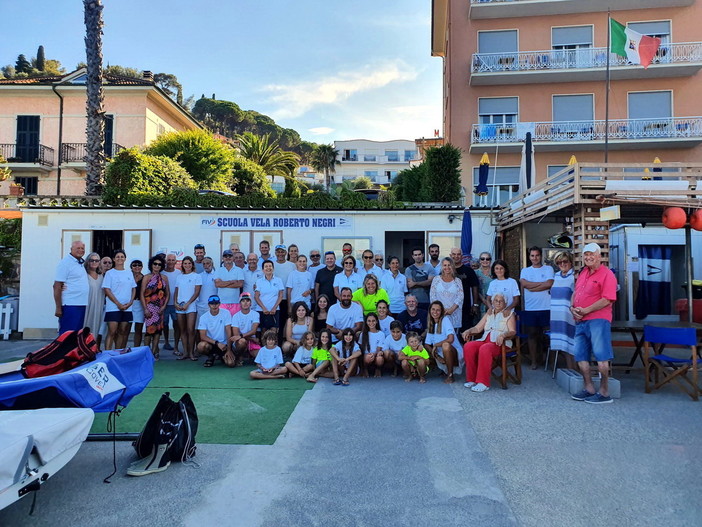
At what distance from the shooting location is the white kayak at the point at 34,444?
2.58 meters

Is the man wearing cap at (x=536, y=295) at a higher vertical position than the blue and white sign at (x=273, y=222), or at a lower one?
lower

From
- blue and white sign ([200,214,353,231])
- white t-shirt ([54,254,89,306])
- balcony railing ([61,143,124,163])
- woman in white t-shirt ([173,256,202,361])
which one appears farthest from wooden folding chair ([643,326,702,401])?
balcony railing ([61,143,124,163])

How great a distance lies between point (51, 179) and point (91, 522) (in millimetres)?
30129

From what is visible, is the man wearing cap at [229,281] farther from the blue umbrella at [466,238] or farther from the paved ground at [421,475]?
the blue umbrella at [466,238]

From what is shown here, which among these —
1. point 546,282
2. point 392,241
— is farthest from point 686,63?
point 546,282

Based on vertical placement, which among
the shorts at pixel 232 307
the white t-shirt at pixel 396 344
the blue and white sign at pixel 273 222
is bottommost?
the white t-shirt at pixel 396 344

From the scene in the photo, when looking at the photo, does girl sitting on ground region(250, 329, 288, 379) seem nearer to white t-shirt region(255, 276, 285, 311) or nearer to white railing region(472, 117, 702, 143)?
white t-shirt region(255, 276, 285, 311)

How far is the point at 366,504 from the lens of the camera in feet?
10.8

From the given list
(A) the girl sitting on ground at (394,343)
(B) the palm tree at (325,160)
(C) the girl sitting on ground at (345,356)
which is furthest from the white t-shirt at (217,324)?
(B) the palm tree at (325,160)

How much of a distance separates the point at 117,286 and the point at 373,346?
4135mm

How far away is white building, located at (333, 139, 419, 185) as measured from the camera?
209 feet

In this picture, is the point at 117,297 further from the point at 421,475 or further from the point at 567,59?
the point at 567,59

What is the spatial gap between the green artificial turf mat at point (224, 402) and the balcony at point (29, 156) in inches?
992

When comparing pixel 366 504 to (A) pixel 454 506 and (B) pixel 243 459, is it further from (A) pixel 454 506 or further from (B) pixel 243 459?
(B) pixel 243 459
